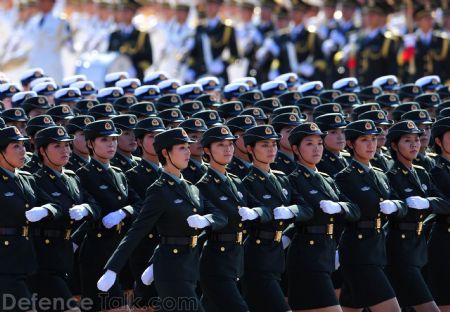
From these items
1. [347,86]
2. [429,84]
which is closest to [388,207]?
[347,86]

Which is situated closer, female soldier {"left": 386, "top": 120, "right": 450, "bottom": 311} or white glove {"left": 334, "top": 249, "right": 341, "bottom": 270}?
white glove {"left": 334, "top": 249, "right": 341, "bottom": 270}

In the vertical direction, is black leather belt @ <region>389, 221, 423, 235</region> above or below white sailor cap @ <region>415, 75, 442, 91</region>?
below

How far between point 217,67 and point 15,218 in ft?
40.5

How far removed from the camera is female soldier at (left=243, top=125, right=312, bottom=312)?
1111 centimetres

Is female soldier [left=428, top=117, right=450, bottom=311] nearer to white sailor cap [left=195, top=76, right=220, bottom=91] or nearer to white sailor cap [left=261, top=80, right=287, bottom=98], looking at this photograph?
white sailor cap [left=261, top=80, right=287, bottom=98]

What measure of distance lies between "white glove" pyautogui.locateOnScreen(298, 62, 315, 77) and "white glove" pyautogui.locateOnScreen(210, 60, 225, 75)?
125 cm

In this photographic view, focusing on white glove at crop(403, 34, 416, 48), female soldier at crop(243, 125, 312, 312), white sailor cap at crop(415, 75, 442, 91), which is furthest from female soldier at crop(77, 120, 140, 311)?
white glove at crop(403, 34, 416, 48)

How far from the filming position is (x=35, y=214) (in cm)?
1082

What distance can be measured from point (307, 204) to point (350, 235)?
55 cm

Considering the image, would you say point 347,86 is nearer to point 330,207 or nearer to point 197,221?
point 330,207

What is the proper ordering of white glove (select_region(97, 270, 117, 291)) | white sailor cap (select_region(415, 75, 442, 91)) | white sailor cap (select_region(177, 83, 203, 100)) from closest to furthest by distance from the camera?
1. white glove (select_region(97, 270, 117, 291))
2. white sailor cap (select_region(177, 83, 203, 100))
3. white sailor cap (select_region(415, 75, 442, 91))

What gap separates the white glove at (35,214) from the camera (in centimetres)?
1081

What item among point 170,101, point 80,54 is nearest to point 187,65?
point 80,54

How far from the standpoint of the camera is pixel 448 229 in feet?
40.4
